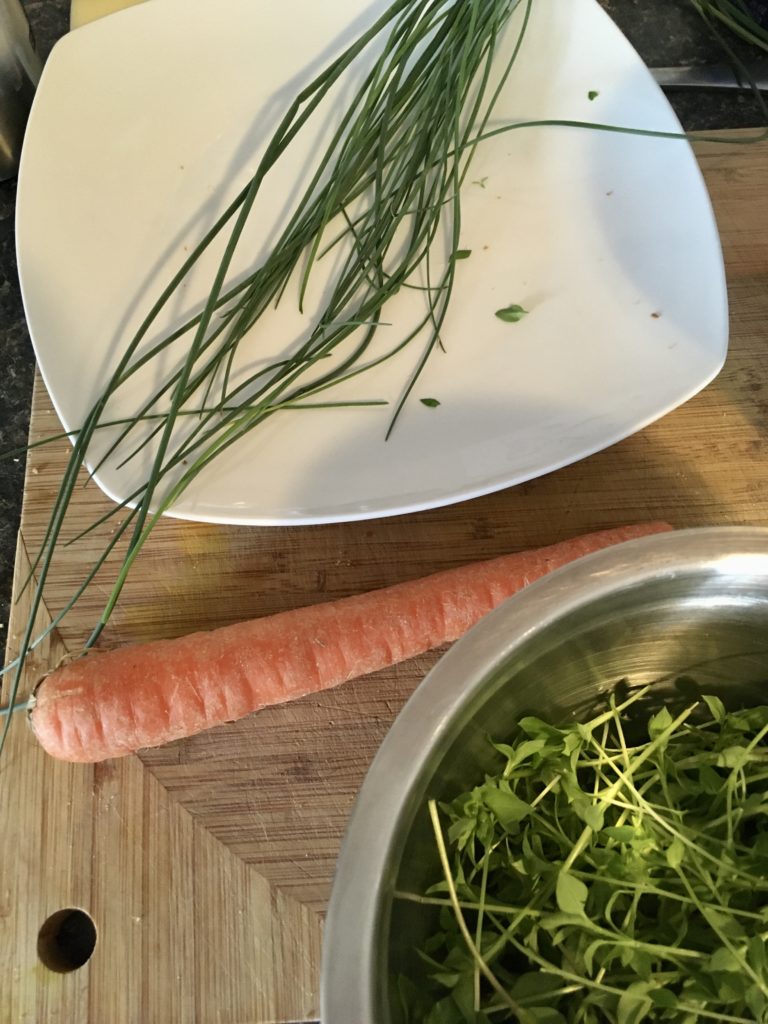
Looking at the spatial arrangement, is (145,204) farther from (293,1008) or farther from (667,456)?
(293,1008)

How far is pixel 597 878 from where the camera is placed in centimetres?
43

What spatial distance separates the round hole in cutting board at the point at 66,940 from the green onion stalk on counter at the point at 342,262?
0.52 feet

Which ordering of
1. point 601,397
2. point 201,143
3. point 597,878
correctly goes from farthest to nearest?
point 201,143
point 601,397
point 597,878

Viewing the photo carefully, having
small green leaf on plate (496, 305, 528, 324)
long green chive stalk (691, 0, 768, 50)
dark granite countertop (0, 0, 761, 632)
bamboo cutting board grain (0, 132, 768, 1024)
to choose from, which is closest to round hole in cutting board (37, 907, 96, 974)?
bamboo cutting board grain (0, 132, 768, 1024)

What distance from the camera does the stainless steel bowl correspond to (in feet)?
1.39

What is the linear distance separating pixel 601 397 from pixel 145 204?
0.52 meters

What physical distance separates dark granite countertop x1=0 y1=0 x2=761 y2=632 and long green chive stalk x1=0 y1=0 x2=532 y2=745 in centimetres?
23

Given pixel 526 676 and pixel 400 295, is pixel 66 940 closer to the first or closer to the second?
pixel 526 676

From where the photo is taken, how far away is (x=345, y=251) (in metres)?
0.84

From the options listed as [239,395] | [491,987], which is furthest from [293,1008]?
[239,395]

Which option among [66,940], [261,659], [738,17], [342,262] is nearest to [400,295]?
[342,262]

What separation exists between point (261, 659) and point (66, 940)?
291 millimetres

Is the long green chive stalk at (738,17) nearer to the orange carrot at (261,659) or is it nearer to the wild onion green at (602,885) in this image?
the orange carrot at (261,659)

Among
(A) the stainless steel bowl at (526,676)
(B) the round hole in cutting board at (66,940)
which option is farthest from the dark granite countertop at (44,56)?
(A) the stainless steel bowl at (526,676)
